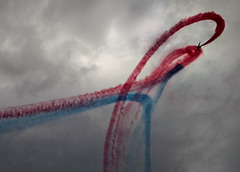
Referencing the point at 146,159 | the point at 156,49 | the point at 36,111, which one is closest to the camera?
the point at 36,111

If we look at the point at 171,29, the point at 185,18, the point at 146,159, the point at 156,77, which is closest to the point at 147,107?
the point at 156,77

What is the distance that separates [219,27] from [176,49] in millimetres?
6136

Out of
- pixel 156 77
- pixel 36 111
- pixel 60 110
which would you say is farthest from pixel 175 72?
pixel 36 111

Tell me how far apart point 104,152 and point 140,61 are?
504 inches

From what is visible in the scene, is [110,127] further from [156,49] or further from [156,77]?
[156,49]

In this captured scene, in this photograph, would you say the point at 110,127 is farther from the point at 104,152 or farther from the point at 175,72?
the point at 175,72

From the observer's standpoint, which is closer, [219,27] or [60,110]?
[60,110]

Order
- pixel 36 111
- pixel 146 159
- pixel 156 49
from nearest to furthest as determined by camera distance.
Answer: pixel 36 111 → pixel 156 49 → pixel 146 159

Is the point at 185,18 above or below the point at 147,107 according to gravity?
above

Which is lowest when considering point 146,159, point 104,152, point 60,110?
point 146,159

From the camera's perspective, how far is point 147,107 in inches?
1166

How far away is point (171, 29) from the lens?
28.3 m

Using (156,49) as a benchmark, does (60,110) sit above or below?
below

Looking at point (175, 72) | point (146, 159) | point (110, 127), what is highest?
point (175, 72)
